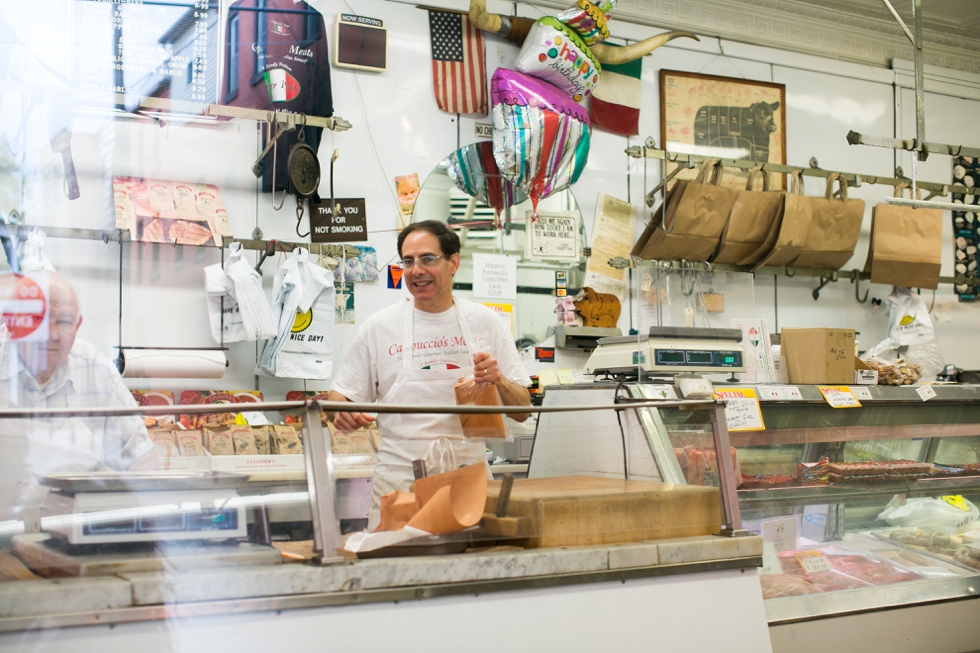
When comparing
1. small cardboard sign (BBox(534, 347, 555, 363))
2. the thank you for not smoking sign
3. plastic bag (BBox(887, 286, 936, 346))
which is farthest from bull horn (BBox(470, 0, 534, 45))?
plastic bag (BBox(887, 286, 936, 346))

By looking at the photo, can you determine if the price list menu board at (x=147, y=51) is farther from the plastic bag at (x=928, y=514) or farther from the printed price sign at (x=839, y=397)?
the plastic bag at (x=928, y=514)

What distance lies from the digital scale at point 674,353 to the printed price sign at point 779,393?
0.47ft

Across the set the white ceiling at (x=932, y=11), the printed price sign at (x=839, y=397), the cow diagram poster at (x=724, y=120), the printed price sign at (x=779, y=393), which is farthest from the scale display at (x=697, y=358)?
the white ceiling at (x=932, y=11)

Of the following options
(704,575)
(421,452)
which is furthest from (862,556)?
(421,452)

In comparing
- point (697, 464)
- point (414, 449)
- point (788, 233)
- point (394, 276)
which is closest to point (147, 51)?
point (394, 276)

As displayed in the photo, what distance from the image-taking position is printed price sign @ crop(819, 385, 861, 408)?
3250mm

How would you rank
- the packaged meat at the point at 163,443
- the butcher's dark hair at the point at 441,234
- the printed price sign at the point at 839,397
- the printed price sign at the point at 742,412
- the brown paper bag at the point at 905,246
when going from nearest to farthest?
the packaged meat at the point at 163,443
the butcher's dark hair at the point at 441,234
the printed price sign at the point at 742,412
the printed price sign at the point at 839,397
the brown paper bag at the point at 905,246

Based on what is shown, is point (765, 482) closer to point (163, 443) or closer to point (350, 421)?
point (350, 421)

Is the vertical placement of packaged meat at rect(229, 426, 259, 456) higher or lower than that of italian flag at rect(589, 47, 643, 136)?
lower

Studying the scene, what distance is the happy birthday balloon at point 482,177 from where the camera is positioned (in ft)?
15.5

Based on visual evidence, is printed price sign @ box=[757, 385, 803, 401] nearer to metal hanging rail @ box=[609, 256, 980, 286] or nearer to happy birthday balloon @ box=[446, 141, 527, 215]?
metal hanging rail @ box=[609, 256, 980, 286]

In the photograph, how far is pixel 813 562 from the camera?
2.94 meters

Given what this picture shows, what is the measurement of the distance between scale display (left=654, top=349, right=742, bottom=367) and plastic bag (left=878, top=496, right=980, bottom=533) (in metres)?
0.94

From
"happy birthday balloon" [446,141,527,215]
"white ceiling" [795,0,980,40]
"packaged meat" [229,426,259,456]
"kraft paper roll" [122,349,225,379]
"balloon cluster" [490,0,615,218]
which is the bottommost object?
"packaged meat" [229,426,259,456]
